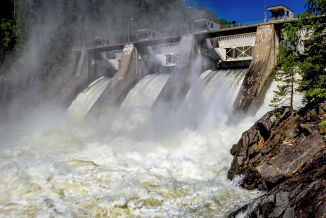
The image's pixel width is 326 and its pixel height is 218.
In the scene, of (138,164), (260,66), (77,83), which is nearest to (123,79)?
(77,83)

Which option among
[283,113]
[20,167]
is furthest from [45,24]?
[283,113]

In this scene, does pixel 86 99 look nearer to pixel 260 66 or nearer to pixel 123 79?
pixel 123 79

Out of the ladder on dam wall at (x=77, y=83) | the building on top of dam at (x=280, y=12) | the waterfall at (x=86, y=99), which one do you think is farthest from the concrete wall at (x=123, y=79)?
the building on top of dam at (x=280, y=12)

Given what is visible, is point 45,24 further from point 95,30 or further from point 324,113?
point 324,113

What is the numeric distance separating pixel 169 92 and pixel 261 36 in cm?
587

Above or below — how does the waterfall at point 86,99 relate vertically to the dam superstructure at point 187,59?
below

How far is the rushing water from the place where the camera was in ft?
21.6

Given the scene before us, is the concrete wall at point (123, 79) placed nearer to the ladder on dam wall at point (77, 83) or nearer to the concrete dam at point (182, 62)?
the concrete dam at point (182, 62)

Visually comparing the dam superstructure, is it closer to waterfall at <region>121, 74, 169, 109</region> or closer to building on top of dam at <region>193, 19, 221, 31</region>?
waterfall at <region>121, 74, 169, 109</region>

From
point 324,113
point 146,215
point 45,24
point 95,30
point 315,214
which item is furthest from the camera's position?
point 95,30

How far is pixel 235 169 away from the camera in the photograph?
848 cm

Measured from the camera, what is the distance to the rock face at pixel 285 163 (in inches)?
178

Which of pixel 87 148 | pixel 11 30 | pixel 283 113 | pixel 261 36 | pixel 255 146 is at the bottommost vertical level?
pixel 87 148

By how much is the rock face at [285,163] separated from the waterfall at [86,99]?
13.9m
